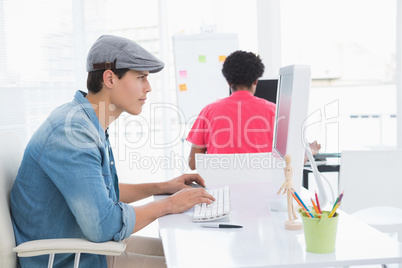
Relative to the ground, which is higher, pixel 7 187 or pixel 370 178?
pixel 7 187

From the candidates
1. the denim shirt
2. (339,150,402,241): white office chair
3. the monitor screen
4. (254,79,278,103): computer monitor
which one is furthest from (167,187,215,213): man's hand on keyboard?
(254,79,278,103): computer monitor

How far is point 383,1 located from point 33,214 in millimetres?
6586

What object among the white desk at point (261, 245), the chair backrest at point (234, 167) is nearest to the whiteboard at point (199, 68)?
the chair backrest at point (234, 167)

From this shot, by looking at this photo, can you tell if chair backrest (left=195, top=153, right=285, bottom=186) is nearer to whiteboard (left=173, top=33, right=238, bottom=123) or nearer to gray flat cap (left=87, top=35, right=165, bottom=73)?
gray flat cap (left=87, top=35, right=165, bottom=73)

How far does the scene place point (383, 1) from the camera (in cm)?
654

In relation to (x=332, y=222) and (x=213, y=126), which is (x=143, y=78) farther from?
(x=213, y=126)

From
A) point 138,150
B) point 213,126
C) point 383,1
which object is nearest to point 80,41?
point 138,150

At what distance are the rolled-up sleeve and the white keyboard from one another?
22cm

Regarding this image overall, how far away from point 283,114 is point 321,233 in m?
0.54

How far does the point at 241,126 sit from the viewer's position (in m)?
2.45

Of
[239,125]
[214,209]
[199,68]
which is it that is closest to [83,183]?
[214,209]

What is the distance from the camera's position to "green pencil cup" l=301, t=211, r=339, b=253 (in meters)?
0.99

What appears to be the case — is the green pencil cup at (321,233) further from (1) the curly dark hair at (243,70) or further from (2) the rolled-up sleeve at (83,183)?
(1) the curly dark hair at (243,70)

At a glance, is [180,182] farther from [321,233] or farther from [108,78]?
[321,233]
